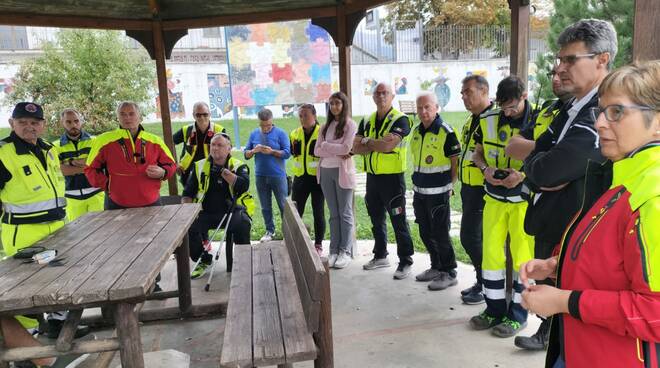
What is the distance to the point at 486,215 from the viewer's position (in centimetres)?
352

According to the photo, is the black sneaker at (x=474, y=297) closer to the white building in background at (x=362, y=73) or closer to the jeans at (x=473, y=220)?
the jeans at (x=473, y=220)

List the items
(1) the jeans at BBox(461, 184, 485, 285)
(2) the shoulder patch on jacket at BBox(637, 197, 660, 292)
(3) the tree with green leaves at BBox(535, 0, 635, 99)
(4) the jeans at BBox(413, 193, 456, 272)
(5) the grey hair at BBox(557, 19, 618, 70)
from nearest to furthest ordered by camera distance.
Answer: (2) the shoulder patch on jacket at BBox(637, 197, 660, 292) → (5) the grey hair at BBox(557, 19, 618, 70) → (1) the jeans at BBox(461, 184, 485, 285) → (4) the jeans at BBox(413, 193, 456, 272) → (3) the tree with green leaves at BBox(535, 0, 635, 99)

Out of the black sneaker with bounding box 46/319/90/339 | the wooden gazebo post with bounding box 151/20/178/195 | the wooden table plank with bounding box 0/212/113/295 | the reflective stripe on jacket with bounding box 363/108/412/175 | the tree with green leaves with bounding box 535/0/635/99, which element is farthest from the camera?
the tree with green leaves with bounding box 535/0/635/99

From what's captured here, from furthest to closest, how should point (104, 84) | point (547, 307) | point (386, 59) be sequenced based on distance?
point (386, 59)
point (104, 84)
point (547, 307)

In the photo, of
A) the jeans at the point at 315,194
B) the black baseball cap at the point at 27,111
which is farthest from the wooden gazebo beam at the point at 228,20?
the black baseball cap at the point at 27,111

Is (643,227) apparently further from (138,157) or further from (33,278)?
(138,157)

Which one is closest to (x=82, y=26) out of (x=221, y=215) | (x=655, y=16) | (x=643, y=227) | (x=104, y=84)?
(x=221, y=215)

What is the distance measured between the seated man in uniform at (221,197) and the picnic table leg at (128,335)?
240 centimetres

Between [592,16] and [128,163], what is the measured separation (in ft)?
34.1

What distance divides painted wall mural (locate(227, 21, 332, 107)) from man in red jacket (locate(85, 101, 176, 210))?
574cm

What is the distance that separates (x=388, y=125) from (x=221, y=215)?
6.29ft

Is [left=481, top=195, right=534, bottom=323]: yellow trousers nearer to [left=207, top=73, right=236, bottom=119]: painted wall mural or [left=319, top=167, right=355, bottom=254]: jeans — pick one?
[left=319, top=167, right=355, bottom=254]: jeans

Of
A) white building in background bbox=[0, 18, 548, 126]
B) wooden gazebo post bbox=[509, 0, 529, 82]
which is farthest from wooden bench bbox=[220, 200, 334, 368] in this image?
white building in background bbox=[0, 18, 548, 126]

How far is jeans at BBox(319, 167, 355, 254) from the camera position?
16.7 feet
